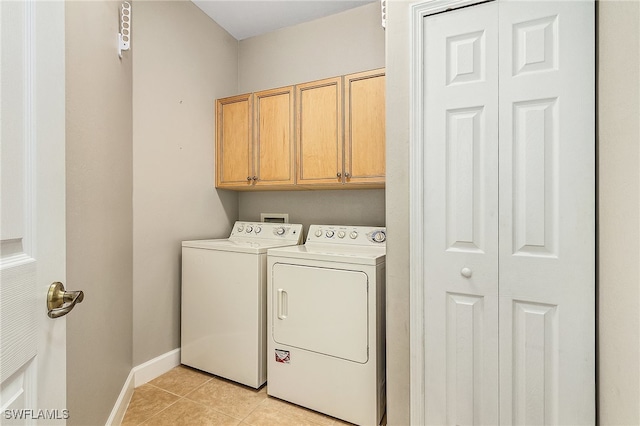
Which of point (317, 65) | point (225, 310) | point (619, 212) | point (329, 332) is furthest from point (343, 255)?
point (317, 65)

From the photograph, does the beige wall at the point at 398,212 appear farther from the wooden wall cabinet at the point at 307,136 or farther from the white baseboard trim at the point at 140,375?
the white baseboard trim at the point at 140,375

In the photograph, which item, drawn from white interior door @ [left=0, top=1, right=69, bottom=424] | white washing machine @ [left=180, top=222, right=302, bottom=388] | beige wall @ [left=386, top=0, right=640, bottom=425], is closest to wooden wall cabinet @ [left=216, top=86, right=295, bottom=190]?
white washing machine @ [left=180, top=222, right=302, bottom=388]

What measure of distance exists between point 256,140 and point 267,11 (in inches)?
41.9

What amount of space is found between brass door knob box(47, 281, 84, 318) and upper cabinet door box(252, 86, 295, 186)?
1.79 metres

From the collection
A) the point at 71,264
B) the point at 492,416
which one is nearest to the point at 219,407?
the point at 71,264

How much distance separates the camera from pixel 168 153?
2301mm

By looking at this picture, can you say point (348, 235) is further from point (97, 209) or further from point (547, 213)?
point (97, 209)

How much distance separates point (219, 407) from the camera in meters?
1.88

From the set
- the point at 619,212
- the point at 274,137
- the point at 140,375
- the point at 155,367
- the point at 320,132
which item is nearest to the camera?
the point at 619,212

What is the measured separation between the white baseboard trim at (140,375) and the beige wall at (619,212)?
2154 mm

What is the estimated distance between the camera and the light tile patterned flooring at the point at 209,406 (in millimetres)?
1760

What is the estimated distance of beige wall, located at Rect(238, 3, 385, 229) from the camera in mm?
2494

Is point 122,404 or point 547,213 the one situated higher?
point 547,213

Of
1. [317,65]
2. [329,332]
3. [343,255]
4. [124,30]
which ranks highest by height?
[317,65]
